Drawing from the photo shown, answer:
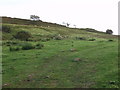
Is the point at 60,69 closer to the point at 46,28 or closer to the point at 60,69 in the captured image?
the point at 60,69

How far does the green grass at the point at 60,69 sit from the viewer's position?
17.2 meters

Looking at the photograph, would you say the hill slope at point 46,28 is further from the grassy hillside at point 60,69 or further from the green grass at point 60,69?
the green grass at point 60,69

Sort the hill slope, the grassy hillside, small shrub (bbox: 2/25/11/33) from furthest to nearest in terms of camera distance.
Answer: the hill slope
small shrub (bbox: 2/25/11/33)
the grassy hillside

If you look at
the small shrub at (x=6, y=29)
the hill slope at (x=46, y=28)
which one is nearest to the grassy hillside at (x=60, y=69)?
the small shrub at (x=6, y=29)

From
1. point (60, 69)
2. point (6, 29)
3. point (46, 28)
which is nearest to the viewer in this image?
point (60, 69)

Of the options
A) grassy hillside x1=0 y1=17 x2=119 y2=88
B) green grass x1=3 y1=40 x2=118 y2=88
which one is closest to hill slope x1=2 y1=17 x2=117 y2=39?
grassy hillside x1=0 y1=17 x2=119 y2=88

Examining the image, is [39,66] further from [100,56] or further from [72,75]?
[100,56]

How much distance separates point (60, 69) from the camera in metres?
20.5

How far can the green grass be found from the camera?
17.2m

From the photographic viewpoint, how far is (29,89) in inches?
651

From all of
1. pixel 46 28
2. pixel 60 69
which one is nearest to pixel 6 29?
pixel 46 28

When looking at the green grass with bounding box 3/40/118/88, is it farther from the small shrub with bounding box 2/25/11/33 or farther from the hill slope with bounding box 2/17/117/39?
the hill slope with bounding box 2/17/117/39

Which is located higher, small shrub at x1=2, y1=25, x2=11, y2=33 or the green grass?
small shrub at x1=2, y1=25, x2=11, y2=33

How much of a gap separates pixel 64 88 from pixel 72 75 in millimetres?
2694
